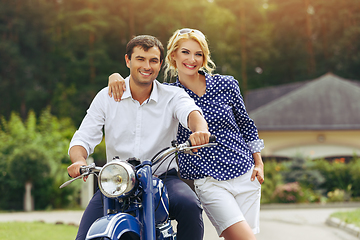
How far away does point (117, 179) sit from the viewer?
214 centimetres

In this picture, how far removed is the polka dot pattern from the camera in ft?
9.42

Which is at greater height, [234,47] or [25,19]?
[25,19]

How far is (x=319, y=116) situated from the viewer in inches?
778

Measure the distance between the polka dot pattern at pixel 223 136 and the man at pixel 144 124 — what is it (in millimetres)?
172

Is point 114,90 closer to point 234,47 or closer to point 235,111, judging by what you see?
point 235,111

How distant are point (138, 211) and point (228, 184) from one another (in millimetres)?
823

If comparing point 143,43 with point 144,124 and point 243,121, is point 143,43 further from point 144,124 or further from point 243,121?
point 243,121

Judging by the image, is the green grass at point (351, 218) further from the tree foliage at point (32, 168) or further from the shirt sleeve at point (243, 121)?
the tree foliage at point (32, 168)

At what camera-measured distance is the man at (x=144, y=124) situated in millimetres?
2586

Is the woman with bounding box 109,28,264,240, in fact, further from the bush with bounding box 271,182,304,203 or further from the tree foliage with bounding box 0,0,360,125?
the tree foliage with bounding box 0,0,360,125

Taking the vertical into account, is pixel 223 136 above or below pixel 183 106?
below

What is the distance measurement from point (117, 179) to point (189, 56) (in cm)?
124

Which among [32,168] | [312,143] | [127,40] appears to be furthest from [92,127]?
[127,40]

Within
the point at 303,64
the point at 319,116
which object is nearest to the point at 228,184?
the point at 319,116
